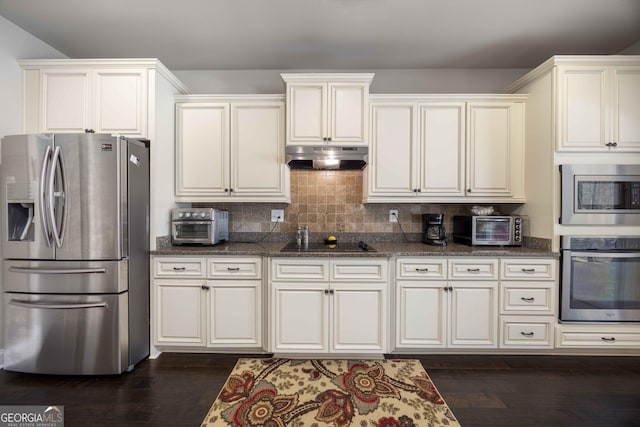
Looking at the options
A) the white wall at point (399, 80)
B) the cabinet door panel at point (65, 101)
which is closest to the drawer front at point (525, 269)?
the white wall at point (399, 80)

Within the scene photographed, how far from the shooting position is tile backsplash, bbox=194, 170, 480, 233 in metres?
3.16

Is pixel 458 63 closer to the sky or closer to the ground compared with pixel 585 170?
closer to the sky

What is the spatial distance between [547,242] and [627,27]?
6.60 feet

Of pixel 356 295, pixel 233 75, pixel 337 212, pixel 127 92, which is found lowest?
pixel 356 295

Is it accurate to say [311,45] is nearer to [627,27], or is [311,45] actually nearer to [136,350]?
[627,27]

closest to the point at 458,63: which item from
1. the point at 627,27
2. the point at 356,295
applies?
the point at 627,27

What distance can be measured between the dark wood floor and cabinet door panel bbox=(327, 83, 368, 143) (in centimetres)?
211

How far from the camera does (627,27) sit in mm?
2484

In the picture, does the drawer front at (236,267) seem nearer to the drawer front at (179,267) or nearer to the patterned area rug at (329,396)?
the drawer front at (179,267)

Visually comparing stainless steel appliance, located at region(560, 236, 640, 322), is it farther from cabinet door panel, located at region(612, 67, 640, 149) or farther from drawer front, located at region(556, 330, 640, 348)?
cabinet door panel, located at region(612, 67, 640, 149)

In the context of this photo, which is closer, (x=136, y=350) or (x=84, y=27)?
(x=136, y=350)

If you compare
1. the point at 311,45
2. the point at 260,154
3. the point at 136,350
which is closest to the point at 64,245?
the point at 136,350

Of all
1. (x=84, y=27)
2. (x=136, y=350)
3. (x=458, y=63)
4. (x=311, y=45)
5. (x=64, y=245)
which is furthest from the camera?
(x=458, y=63)

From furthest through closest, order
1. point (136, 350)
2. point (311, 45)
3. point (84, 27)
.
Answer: point (311, 45) → point (84, 27) → point (136, 350)
